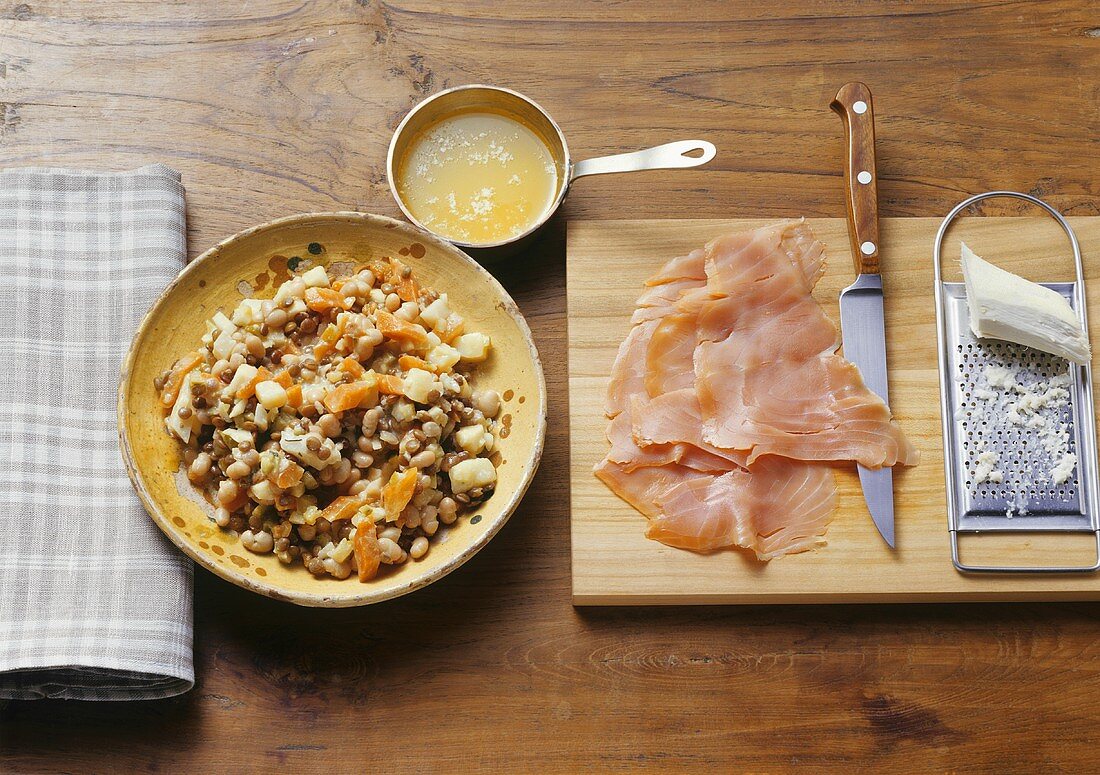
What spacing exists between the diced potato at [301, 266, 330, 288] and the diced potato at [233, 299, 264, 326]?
0.39 ft

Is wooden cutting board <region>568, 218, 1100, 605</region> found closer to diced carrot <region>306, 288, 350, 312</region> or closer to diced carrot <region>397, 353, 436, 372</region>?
diced carrot <region>397, 353, 436, 372</region>

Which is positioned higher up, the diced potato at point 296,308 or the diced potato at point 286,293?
the diced potato at point 286,293

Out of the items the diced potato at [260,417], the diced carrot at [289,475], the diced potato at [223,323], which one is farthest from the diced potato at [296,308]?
the diced carrot at [289,475]

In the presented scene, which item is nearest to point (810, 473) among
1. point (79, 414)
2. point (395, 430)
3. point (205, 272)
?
point (395, 430)

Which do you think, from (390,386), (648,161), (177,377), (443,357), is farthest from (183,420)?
(648,161)

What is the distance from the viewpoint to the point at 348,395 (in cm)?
197

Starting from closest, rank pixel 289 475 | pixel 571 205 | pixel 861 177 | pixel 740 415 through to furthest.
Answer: pixel 289 475 < pixel 740 415 < pixel 861 177 < pixel 571 205

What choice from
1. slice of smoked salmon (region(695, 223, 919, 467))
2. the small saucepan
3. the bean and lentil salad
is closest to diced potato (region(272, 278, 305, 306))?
the bean and lentil salad

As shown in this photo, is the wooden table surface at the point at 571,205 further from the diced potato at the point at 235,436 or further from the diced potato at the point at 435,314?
the diced potato at the point at 235,436

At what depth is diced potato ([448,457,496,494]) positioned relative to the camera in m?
2.05

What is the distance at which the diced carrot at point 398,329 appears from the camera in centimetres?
208

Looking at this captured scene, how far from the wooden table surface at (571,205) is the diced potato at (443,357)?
324mm

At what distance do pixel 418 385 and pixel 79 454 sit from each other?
83 cm

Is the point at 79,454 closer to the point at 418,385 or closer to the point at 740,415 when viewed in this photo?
the point at 418,385
